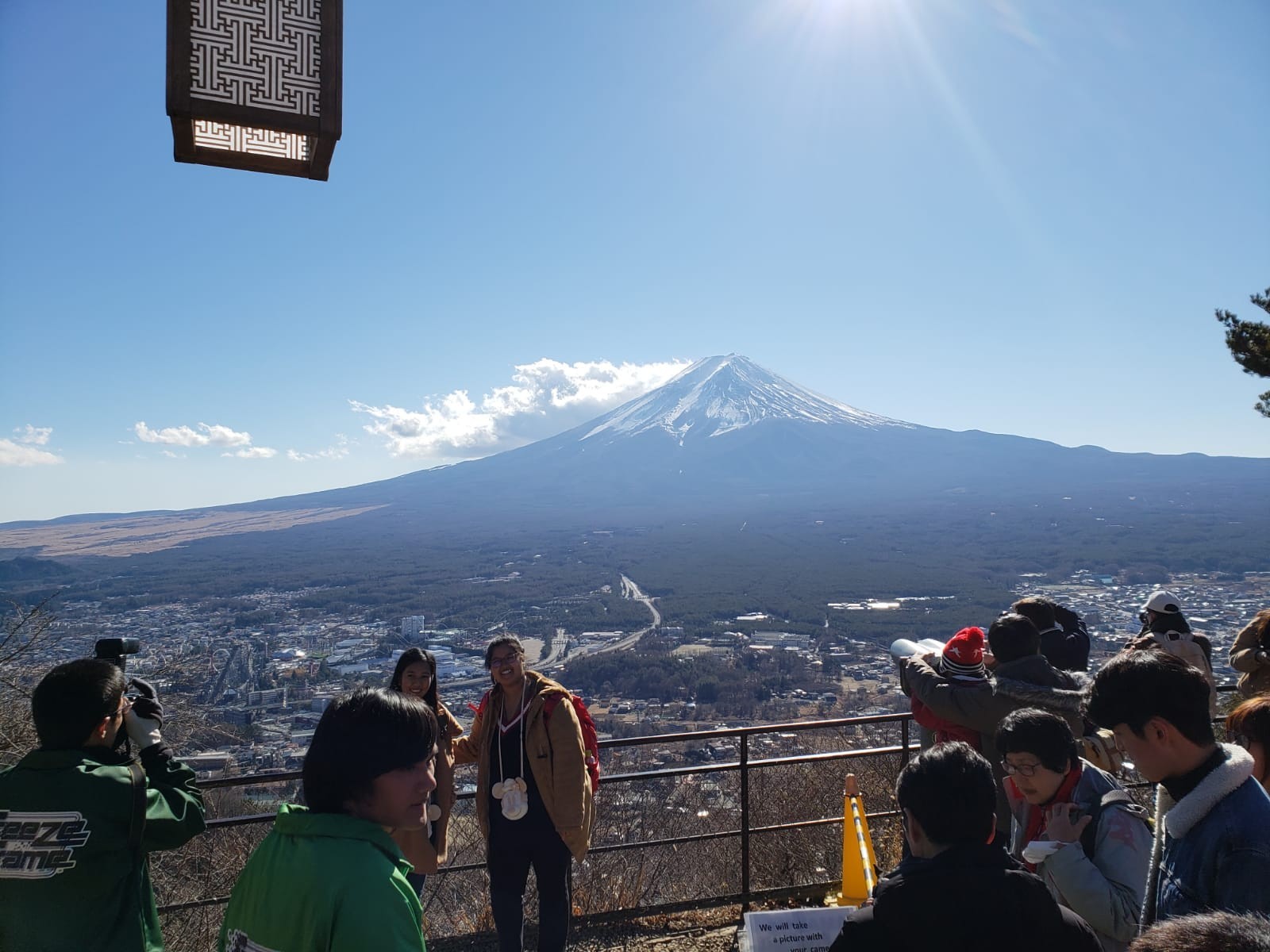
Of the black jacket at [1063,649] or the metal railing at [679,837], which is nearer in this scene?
the black jacket at [1063,649]

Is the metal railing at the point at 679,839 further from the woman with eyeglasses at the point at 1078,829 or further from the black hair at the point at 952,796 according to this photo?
the black hair at the point at 952,796

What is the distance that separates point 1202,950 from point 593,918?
3.49 meters

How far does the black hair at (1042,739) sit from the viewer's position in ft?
6.57

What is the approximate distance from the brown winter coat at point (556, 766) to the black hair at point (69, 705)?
1553 mm

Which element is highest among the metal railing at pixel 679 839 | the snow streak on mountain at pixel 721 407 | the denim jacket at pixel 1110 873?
the snow streak on mountain at pixel 721 407

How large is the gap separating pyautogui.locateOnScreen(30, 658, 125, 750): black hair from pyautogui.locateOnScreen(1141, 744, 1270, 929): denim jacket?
2536 millimetres

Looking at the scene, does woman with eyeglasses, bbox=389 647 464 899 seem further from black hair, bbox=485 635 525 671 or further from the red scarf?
the red scarf

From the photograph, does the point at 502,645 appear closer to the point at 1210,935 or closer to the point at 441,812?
the point at 441,812

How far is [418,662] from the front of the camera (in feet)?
10.6

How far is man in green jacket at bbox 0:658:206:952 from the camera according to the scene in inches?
67.2

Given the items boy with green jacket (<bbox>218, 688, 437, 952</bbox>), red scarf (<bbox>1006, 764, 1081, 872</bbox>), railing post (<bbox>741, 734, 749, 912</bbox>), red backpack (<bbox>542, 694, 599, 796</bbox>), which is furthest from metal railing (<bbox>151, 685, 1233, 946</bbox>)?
red scarf (<bbox>1006, 764, 1081, 872</bbox>)

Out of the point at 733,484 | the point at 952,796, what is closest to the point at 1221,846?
the point at 952,796

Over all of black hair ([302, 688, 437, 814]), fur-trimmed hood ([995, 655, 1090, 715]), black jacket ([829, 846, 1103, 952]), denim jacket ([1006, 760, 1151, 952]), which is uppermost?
black hair ([302, 688, 437, 814])

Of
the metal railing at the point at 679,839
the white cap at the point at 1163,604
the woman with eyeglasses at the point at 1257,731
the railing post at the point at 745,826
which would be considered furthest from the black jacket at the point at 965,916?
the white cap at the point at 1163,604
